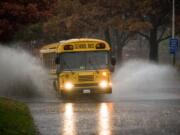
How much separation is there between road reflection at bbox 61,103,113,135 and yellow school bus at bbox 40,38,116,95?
2966mm

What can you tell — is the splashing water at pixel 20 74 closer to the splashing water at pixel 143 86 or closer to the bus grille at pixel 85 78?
the splashing water at pixel 143 86

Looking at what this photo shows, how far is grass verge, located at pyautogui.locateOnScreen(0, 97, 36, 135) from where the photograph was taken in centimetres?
1808

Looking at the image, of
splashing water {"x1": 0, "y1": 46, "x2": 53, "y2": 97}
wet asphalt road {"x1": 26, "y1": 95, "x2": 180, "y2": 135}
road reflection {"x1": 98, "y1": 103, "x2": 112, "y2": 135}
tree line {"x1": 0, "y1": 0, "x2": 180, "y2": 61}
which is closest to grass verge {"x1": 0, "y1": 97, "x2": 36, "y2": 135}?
wet asphalt road {"x1": 26, "y1": 95, "x2": 180, "y2": 135}

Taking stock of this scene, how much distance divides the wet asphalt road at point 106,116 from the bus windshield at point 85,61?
150 cm

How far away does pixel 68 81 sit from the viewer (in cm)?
3275

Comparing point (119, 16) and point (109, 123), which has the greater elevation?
point (119, 16)

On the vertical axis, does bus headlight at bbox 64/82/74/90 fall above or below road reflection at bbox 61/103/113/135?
above

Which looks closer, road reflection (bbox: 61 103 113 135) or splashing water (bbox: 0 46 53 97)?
road reflection (bbox: 61 103 113 135)

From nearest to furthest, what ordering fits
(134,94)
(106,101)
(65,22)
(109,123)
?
(109,123)
(106,101)
(134,94)
(65,22)

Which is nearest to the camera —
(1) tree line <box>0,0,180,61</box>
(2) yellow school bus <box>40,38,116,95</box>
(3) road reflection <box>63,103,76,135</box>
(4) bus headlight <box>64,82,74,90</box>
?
(3) road reflection <box>63,103,76,135</box>

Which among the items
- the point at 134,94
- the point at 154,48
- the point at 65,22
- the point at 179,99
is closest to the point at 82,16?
the point at 65,22

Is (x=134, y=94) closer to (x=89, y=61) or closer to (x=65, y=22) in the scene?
(x=89, y=61)

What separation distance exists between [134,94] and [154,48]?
91.1ft

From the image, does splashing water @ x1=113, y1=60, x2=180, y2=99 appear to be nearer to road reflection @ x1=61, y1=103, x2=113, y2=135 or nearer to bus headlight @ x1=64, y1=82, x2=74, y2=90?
bus headlight @ x1=64, y1=82, x2=74, y2=90
